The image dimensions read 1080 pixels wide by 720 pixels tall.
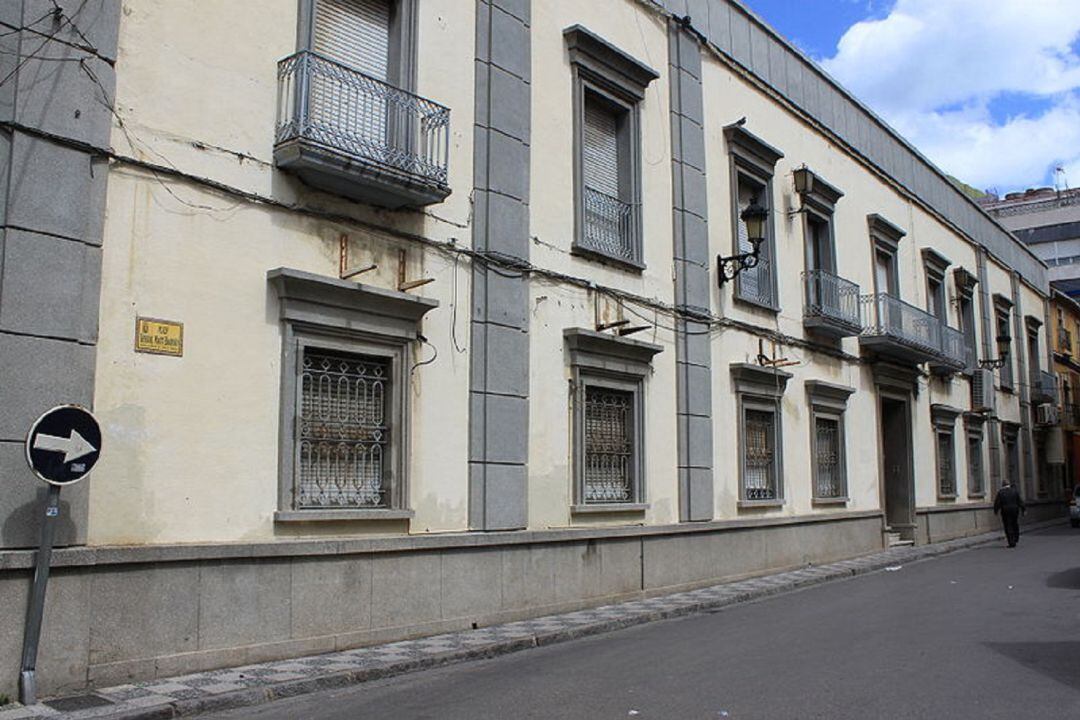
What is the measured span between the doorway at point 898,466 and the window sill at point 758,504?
19.6 ft

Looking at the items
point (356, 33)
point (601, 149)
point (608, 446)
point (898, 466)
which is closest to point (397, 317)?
point (356, 33)

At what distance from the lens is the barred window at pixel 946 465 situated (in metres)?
23.3

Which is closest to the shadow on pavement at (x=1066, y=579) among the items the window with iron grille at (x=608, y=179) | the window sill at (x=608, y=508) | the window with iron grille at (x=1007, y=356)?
the window sill at (x=608, y=508)

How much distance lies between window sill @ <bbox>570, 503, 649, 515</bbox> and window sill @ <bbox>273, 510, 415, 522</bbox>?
2.72 meters

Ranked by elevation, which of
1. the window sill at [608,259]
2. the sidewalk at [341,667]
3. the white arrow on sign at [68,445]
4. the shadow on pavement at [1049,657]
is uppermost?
the window sill at [608,259]

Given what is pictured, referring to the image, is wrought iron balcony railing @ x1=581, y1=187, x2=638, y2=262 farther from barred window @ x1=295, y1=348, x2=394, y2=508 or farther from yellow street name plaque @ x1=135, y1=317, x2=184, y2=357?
yellow street name plaque @ x1=135, y1=317, x2=184, y2=357

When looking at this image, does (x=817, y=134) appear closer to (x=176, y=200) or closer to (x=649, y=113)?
(x=649, y=113)

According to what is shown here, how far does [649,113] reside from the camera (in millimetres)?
13977

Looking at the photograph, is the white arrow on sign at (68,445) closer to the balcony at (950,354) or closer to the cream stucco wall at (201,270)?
the cream stucco wall at (201,270)

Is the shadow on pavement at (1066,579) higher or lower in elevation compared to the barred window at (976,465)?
lower

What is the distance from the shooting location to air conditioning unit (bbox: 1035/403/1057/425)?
104 feet

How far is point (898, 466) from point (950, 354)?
3.59 m

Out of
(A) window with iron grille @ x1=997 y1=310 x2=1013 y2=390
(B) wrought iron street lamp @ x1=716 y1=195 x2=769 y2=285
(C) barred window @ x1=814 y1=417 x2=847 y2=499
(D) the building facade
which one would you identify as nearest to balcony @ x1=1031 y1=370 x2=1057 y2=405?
(A) window with iron grille @ x1=997 y1=310 x2=1013 y2=390

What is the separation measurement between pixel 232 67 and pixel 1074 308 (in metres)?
37.4
